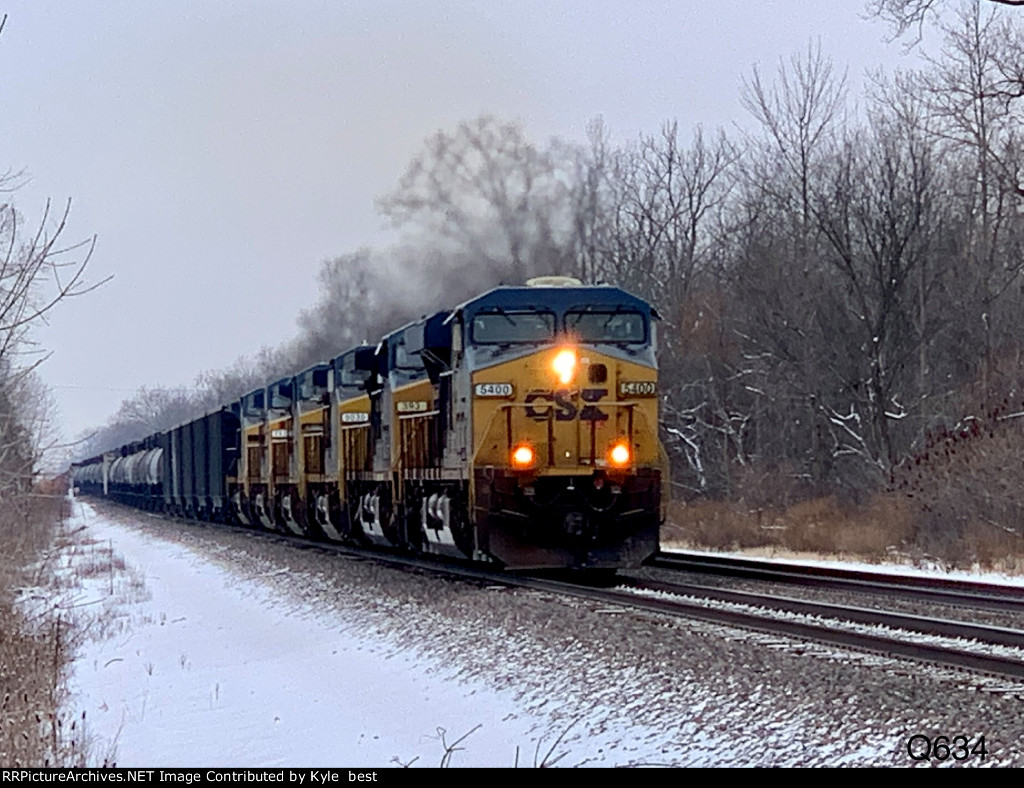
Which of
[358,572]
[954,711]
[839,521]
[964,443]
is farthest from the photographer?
[839,521]

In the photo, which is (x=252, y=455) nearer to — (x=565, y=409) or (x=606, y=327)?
(x=606, y=327)

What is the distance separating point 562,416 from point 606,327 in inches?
52.9

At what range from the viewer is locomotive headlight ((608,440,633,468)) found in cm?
1442

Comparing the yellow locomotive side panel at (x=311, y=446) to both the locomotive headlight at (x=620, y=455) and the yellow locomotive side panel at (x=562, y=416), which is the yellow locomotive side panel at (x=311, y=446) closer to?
the yellow locomotive side panel at (x=562, y=416)

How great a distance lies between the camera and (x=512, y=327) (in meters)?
15.1

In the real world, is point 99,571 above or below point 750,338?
below

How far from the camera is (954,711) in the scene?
21.6ft

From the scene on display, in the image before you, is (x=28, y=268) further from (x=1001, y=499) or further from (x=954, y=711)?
(x=1001, y=499)

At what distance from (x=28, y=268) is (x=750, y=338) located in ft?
75.3

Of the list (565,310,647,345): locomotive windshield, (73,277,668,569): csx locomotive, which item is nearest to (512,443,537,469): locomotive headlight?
(73,277,668,569): csx locomotive

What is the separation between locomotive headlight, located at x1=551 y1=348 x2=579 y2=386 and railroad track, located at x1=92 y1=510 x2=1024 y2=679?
7.38 feet

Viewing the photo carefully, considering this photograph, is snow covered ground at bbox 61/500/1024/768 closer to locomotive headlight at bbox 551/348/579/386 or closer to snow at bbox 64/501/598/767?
snow at bbox 64/501/598/767

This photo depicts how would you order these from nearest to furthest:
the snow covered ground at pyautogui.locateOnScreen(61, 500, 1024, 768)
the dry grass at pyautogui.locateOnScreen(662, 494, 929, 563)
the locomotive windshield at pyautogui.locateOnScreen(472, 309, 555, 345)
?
the snow covered ground at pyautogui.locateOnScreen(61, 500, 1024, 768) → the locomotive windshield at pyautogui.locateOnScreen(472, 309, 555, 345) → the dry grass at pyautogui.locateOnScreen(662, 494, 929, 563)
